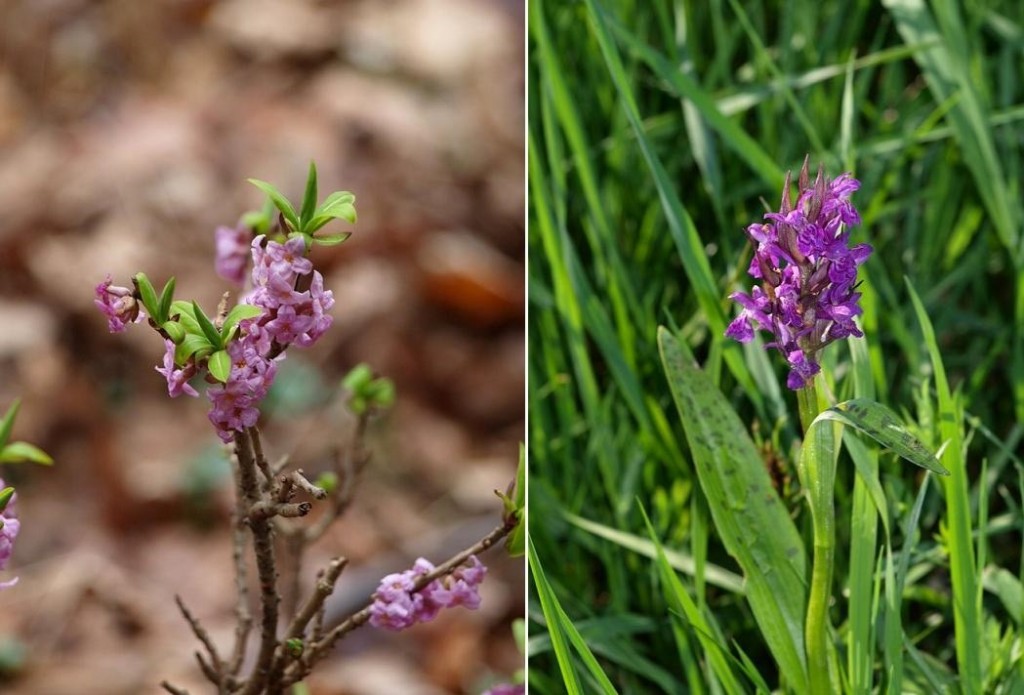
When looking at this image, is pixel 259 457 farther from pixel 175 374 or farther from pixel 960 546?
pixel 960 546

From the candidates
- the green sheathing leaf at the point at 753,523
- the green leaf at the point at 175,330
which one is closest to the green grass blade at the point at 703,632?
the green sheathing leaf at the point at 753,523

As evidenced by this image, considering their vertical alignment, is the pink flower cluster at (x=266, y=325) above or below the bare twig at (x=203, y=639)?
above

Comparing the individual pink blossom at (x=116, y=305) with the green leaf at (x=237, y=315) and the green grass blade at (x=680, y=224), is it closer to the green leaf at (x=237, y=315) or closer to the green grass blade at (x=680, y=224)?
the green leaf at (x=237, y=315)

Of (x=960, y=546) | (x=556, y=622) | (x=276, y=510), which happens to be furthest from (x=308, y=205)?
(x=960, y=546)

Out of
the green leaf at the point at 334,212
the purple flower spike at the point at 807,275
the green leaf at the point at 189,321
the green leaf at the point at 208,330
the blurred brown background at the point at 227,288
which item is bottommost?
the purple flower spike at the point at 807,275

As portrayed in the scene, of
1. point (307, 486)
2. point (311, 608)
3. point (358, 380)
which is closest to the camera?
point (307, 486)

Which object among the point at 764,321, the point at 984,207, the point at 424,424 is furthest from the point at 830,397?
the point at 424,424

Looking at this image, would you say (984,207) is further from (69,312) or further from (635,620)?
(69,312)
